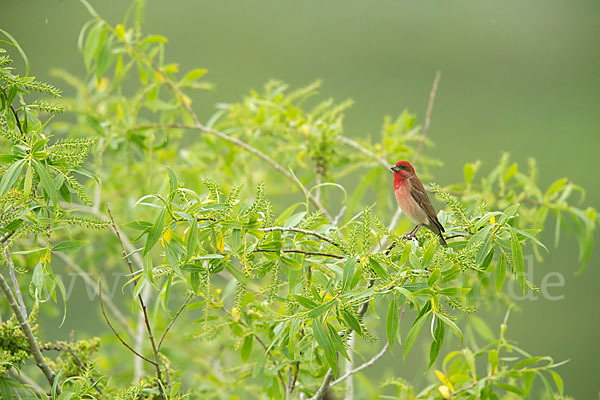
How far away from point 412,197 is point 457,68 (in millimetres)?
3188

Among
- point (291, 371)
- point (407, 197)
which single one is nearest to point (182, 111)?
point (407, 197)

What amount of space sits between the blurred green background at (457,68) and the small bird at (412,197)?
2.33 metres

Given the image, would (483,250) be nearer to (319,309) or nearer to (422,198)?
(319,309)

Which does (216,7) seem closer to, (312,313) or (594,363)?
(594,363)

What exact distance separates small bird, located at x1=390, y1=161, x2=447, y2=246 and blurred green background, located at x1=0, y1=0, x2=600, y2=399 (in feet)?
7.64

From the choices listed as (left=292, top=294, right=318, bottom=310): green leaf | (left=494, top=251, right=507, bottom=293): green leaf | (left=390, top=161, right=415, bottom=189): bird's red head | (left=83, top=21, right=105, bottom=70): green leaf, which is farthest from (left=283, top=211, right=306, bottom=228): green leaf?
(left=83, top=21, right=105, bottom=70): green leaf

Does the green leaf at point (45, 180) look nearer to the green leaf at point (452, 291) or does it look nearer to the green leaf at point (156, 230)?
the green leaf at point (156, 230)

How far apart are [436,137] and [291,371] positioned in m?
3.16

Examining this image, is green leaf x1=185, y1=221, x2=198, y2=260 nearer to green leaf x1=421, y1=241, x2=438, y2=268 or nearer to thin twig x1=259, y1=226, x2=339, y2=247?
thin twig x1=259, y1=226, x2=339, y2=247

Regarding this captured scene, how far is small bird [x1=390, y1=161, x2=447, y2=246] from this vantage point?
1057 millimetres

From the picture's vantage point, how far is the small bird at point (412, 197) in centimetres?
106

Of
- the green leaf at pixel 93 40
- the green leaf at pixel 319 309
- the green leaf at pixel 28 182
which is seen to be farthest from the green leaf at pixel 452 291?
the green leaf at pixel 93 40

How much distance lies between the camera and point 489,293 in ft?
4.56

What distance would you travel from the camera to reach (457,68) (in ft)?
13.2
